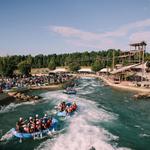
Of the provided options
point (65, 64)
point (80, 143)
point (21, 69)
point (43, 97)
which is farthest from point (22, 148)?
point (65, 64)

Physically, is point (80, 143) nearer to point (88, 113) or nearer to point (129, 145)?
point (129, 145)

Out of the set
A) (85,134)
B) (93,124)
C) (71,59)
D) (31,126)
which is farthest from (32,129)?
(71,59)

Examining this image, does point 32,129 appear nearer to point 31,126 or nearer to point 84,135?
point 31,126

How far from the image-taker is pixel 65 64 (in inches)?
6176

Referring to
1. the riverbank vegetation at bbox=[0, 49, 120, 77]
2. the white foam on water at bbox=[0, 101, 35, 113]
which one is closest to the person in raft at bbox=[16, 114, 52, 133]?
the white foam on water at bbox=[0, 101, 35, 113]

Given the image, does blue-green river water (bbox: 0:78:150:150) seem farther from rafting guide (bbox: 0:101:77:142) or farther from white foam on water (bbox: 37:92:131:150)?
rafting guide (bbox: 0:101:77:142)

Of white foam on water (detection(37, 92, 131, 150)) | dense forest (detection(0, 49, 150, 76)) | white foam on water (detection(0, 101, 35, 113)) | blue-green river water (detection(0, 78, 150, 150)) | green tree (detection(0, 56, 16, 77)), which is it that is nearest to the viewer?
white foam on water (detection(37, 92, 131, 150))

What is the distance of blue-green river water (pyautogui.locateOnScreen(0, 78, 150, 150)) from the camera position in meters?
27.3

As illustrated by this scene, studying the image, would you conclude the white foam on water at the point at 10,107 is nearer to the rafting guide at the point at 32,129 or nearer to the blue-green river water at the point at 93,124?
the blue-green river water at the point at 93,124

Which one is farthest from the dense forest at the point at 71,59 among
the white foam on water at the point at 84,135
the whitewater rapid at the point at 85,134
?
the white foam on water at the point at 84,135

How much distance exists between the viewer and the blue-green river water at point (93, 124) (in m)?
27.3

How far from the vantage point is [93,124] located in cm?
3456

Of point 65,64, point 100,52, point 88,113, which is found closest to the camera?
point 88,113

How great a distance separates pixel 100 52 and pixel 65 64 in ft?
97.0
